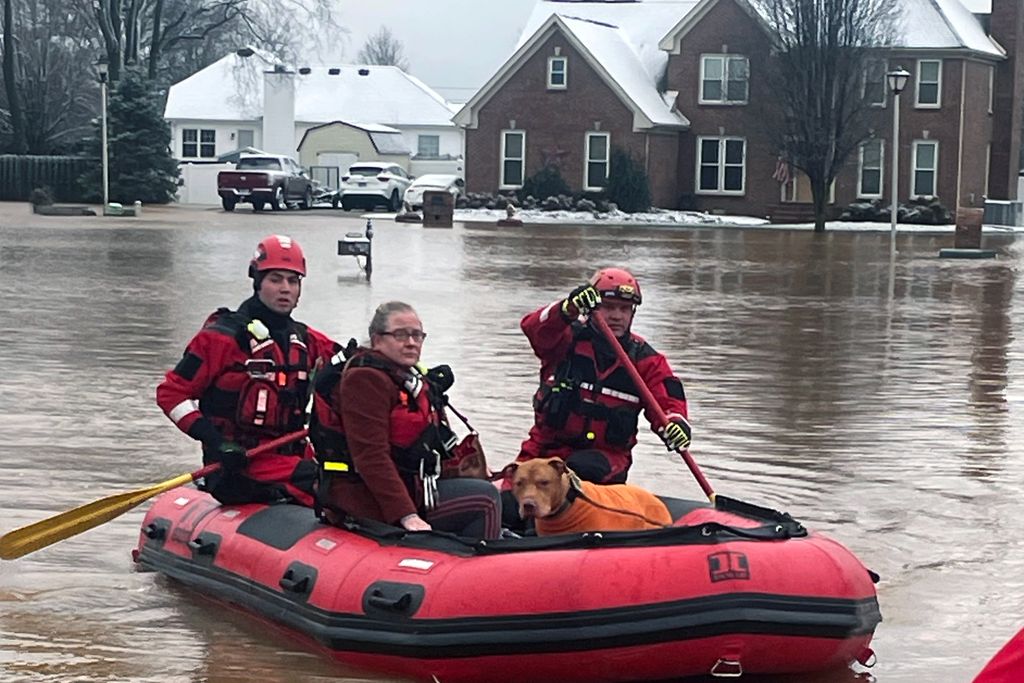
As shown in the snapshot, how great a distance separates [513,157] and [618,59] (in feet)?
14.4

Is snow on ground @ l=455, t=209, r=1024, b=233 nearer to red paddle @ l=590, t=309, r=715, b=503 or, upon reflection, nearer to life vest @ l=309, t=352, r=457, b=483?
red paddle @ l=590, t=309, r=715, b=503

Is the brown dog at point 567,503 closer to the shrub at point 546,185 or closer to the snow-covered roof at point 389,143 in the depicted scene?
the shrub at point 546,185

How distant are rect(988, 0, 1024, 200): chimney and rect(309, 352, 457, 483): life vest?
174ft

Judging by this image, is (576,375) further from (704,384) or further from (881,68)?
(881,68)

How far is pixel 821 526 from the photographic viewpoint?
33.1ft

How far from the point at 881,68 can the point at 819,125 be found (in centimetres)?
271

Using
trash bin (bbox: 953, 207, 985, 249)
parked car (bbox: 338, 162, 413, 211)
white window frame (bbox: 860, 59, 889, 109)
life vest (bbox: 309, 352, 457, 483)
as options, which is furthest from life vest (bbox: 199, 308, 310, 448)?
parked car (bbox: 338, 162, 413, 211)

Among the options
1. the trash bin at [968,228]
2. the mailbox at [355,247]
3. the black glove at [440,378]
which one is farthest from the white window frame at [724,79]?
the black glove at [440,378]

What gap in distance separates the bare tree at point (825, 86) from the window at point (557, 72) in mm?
7632

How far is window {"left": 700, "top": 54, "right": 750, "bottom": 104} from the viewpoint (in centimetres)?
5556

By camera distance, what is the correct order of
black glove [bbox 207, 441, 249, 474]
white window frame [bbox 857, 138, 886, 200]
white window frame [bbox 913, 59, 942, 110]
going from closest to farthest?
black glove [bbox 207, 441, 249, 474] < white window frame [bbox 857, 138, 886, 200] < white window frame [bbox 913, 59, 942, 110]

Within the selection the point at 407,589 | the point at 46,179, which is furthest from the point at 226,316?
the point at 46,179

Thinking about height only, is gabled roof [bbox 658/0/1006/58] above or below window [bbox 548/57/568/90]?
above

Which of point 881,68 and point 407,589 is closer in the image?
point 407,589
